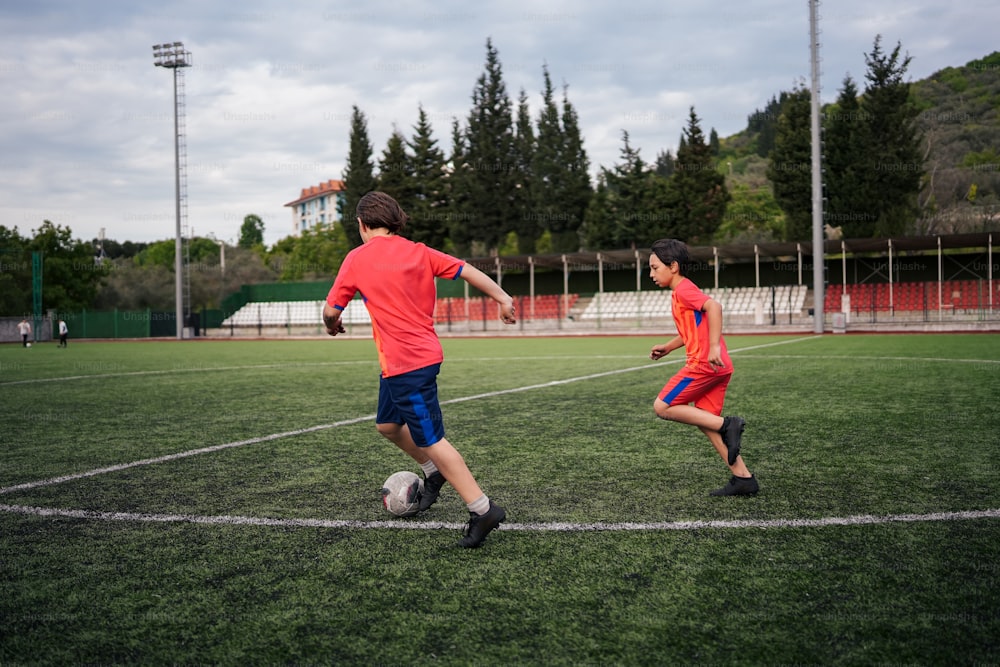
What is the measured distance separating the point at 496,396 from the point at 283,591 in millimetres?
6827

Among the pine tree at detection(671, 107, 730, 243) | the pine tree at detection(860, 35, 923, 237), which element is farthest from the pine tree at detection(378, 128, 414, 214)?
the pine tree at detection(860, 35, 923, 237)

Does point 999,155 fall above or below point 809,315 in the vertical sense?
above

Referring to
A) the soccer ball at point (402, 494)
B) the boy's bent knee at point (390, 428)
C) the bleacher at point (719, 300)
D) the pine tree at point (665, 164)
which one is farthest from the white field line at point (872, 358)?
the pine tree at point (665, 164)

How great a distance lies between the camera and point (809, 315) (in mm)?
37062

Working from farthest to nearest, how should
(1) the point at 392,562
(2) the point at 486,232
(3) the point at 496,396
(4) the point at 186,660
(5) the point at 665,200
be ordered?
(2) the point at 486,232 < (5) the point at 665,200 < (3) the point at 496,396 < (1) the point at 392,562 < (4) the point at 186,660

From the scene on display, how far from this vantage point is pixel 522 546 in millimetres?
3545

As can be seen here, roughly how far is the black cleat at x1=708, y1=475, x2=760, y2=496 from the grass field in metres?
0.11

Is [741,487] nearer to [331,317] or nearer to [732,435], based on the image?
[732,435]

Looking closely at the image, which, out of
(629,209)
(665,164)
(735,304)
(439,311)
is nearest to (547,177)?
(629,209)

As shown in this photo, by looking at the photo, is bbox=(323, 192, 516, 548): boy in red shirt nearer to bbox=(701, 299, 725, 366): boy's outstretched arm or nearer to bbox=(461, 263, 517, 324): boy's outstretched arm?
bbox=(461, 263, 517, 324): boy's outstretched arm

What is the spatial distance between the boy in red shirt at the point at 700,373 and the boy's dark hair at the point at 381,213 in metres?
1.54

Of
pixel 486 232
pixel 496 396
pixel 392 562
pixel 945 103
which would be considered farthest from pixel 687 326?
pixel 945 103

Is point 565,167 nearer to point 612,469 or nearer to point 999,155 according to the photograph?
point 999,155

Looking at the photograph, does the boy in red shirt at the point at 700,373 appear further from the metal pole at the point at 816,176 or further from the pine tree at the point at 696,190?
the pine tree at the point at 696,190
